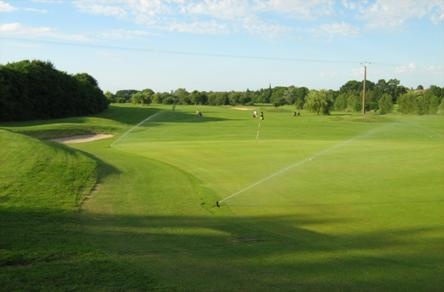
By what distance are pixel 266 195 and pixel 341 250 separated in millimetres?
7246

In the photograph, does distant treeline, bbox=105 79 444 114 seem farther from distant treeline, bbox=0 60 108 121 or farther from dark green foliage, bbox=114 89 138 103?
distant treeline, bbox=0 60 108 121

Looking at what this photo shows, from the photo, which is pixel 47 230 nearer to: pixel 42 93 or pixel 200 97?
pixel 42 93

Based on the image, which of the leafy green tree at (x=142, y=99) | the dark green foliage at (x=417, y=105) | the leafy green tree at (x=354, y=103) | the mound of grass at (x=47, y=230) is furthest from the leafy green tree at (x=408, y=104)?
the mound of grass at (x=47, y=230)

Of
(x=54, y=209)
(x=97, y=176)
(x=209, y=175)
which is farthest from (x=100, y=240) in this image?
(x=209, y=175)

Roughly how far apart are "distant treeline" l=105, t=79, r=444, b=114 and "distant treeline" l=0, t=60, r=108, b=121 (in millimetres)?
46560

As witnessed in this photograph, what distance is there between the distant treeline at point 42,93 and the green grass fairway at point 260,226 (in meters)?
55.4

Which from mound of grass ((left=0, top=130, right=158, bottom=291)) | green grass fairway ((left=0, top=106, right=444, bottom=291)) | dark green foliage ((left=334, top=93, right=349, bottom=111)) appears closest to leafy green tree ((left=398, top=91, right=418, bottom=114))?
dark green foliage ((left=334, top=93, right=349, bottom=111))

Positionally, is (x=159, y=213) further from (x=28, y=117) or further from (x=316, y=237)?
(x=28, y=117)

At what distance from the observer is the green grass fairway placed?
7.66m

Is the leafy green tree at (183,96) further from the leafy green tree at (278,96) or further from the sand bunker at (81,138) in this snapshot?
the sand bunker at (81,138)

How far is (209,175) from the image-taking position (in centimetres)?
2209

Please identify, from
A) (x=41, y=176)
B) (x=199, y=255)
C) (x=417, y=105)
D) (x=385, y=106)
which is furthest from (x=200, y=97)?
(x=199, y=255)

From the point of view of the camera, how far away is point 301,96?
15712 centimetres

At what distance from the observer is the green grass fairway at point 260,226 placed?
766cm
